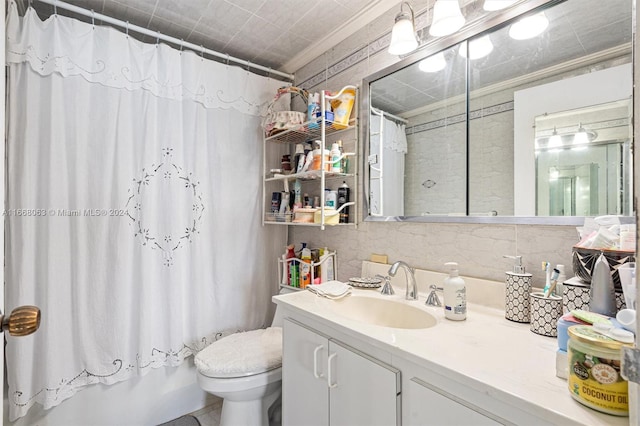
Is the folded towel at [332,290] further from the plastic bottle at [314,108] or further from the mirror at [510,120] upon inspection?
the plastic bottle at [314,108]

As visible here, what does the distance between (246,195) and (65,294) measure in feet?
3.39

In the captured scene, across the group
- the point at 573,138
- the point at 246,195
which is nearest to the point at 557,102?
the point at 573,138

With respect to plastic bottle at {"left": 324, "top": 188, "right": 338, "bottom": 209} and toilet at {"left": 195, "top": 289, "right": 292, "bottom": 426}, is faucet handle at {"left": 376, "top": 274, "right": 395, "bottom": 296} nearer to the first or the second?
plastic bottle at {"left": 324, "top": 188, "right": 338, "bottom": 209}

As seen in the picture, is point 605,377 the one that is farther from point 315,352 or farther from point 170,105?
point 170,105

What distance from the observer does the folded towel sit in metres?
1.35

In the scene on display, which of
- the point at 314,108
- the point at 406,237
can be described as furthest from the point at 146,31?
the point at 406,237

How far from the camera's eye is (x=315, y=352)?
1106 mm

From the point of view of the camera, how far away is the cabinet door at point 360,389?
34.6 inches

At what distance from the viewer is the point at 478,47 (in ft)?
4.05

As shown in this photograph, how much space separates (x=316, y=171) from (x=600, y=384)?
1343 millimetres

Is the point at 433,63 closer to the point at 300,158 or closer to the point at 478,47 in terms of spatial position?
the point at 478,47

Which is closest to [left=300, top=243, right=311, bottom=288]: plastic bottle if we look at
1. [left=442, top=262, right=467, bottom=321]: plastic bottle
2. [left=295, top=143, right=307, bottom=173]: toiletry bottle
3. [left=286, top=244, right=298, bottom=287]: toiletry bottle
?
[left=286, top=244, right=298, bottom=287]: toiletry bottle

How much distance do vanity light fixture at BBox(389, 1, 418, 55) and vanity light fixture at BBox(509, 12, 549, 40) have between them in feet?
1.18

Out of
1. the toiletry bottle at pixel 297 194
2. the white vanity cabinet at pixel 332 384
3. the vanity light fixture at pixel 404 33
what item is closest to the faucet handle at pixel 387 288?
the white vanity cabinet at pixel 332 384
